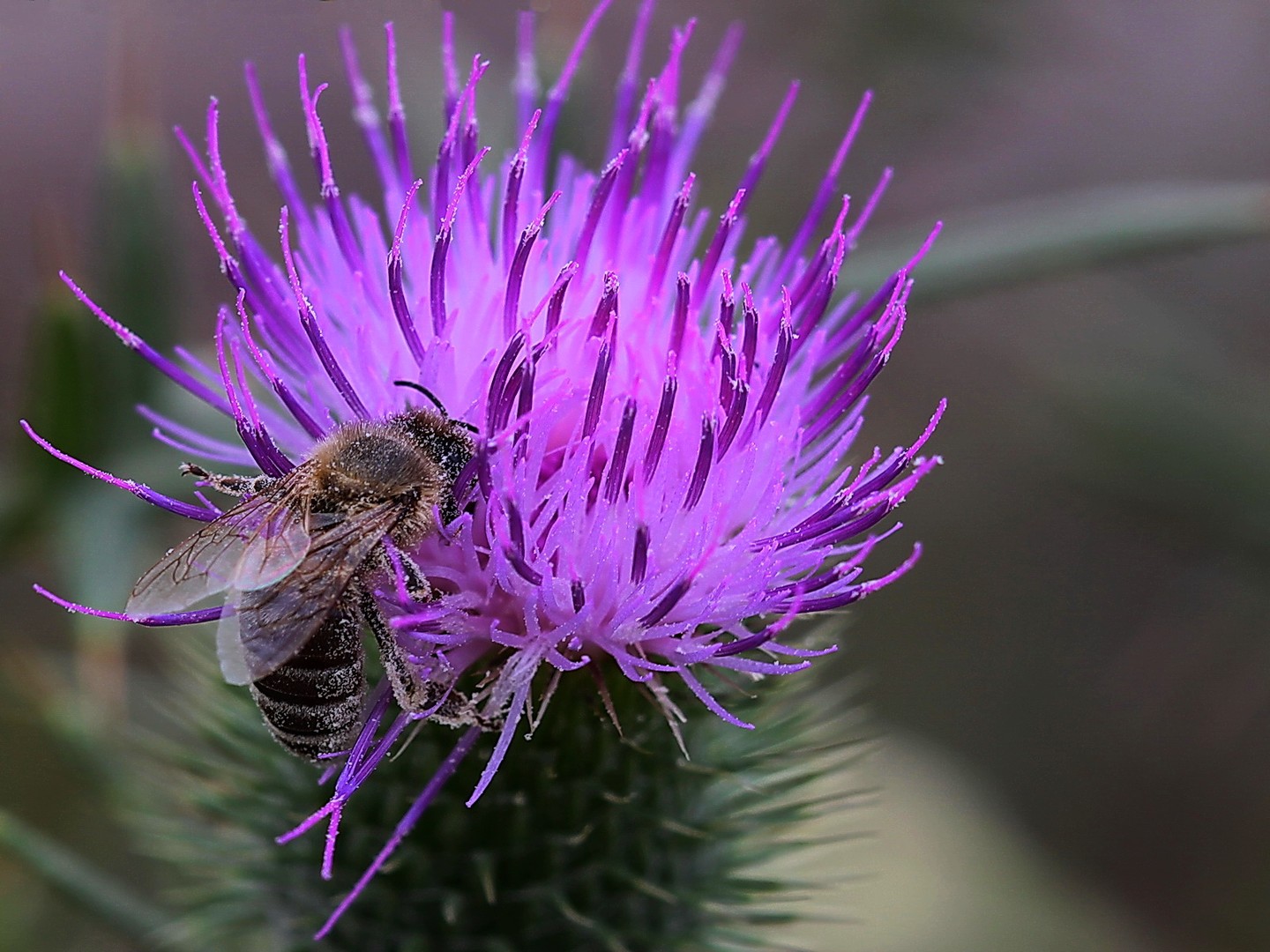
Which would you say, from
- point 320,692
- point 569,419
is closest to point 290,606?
point 320,692

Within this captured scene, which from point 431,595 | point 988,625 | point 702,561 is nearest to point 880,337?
point 702,561

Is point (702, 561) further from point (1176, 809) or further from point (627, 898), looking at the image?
point (1176, 809)

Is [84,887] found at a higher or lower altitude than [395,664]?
lower

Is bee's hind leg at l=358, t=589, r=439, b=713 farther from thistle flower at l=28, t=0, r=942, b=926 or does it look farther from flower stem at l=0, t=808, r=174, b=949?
flower stem at l=0, t=808, r=174, b=949

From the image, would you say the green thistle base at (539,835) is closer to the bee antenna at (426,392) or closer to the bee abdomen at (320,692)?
the bee abdomen at (320,692)

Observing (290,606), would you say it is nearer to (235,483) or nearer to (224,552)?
(224,552)

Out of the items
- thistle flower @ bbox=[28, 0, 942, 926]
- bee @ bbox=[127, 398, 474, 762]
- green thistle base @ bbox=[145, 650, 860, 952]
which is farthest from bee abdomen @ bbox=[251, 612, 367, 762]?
green thistle base @ bbox=[145, 650, 860, 952]
